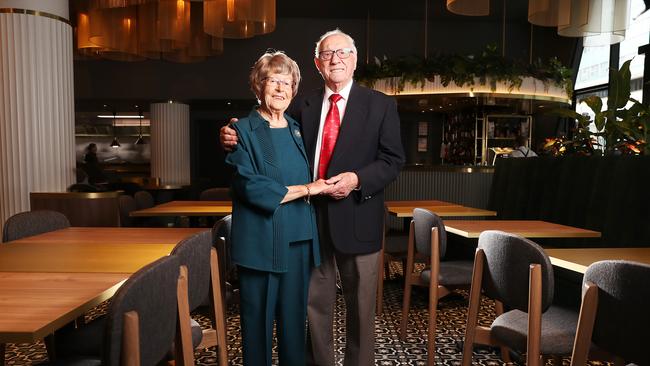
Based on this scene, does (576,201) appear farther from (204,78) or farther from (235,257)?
(204,78)

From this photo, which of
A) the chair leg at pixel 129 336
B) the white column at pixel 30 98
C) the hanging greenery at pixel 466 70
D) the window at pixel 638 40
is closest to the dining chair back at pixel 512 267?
the chair leg at pixel 129 336

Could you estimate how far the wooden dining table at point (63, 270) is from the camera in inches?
44.5

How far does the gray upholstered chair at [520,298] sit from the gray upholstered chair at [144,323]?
3.74 ft

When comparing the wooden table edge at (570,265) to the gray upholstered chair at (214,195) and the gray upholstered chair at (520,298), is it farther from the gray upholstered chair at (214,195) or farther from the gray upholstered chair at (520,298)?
the gray upholstered chair at (214,195)

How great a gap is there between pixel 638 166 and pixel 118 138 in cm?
1258

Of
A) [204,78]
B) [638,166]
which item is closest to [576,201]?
[638,166]

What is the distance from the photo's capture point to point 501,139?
962 cm

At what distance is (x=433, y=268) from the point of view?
105 inches

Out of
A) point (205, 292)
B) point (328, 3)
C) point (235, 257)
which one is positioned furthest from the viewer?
point (328, 3)

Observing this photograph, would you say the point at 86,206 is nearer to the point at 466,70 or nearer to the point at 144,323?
the point at 144,323

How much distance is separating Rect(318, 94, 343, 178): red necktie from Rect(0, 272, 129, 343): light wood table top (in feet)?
2.73

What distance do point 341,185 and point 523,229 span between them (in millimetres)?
1498

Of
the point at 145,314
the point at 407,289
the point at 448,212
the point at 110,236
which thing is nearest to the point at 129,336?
the point at 145,314

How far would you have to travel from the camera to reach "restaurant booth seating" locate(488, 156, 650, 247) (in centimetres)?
304
